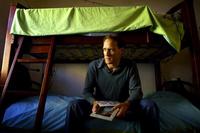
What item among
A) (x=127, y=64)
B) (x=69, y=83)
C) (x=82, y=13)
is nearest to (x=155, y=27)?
(x=127, y=64)

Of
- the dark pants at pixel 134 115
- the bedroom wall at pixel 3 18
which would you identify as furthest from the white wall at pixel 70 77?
the dark pants at pixel 134 115

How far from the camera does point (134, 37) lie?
1.75m

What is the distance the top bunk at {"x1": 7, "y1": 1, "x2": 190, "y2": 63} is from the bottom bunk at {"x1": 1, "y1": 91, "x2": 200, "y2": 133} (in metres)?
0.46

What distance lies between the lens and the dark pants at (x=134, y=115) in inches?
54.8

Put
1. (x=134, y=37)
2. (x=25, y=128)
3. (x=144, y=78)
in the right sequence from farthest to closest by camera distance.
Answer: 1. (x=144, y=78)
2. (x=134, y=37)
3. (x=25, y=128)

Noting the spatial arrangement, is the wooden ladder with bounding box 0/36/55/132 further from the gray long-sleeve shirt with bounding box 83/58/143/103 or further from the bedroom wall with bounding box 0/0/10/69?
the bedroom wall with bounding box 0/0/10/69

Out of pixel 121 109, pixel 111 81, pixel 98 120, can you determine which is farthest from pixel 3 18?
pixel 121 109

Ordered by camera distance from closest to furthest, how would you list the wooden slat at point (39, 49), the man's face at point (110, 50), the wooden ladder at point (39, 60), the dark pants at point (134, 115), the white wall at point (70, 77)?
the dark pants at point (134, 115), the wooden ladder at point (39, 60), the man's face at point (110, 50), the wooden slat at point (39, 49), the white wall at point (70, 77)

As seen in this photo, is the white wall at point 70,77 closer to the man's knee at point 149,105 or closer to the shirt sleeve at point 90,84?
the shirt sleeve at point 90,84

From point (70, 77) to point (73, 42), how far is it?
119 cm

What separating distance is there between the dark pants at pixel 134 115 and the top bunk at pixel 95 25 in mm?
512

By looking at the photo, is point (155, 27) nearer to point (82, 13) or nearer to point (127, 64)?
point (127, 64)

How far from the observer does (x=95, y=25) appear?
1.68 meters

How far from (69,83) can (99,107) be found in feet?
4.92
